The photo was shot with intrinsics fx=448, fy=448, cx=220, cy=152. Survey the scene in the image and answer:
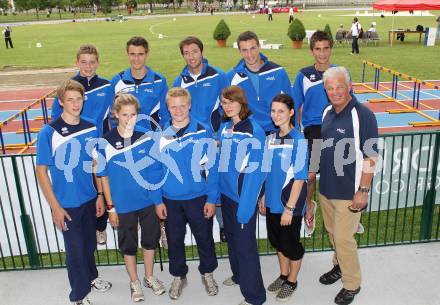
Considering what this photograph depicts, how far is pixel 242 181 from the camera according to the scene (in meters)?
4.01

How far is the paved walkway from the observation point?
176 inches

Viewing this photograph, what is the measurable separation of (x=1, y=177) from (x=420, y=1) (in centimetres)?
2149

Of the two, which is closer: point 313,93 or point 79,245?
point 79,245

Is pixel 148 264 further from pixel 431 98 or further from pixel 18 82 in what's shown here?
pixel 18 82

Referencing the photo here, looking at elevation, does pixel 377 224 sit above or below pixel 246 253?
below

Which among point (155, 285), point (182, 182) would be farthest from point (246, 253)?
point (155, 285)

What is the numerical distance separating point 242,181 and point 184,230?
85 cm

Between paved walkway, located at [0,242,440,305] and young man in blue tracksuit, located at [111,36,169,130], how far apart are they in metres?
1.86

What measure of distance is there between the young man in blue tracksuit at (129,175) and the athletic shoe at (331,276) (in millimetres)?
1853

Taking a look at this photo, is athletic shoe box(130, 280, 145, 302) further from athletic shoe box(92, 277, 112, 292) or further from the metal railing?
the metal railing

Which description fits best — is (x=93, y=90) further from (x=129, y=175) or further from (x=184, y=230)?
(x=184, y=230)

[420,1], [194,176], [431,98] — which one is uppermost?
[420,1]

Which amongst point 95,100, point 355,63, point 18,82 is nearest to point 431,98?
point 355,63

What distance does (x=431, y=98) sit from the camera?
49.9 ft
